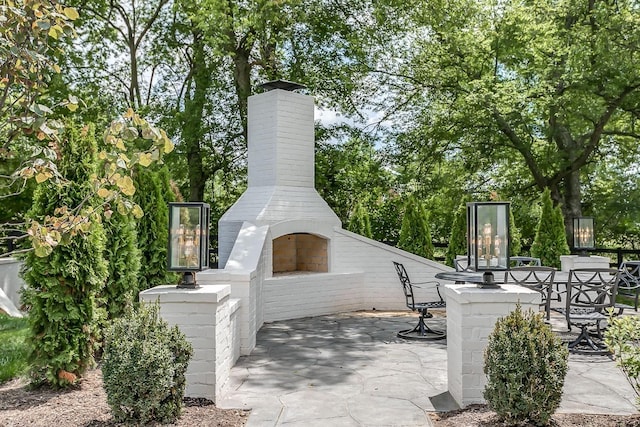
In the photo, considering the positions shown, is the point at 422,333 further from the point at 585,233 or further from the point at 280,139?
the point at 585,233

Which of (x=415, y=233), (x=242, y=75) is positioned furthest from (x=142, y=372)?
(x=242, y=75)

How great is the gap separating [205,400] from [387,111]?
427 inches

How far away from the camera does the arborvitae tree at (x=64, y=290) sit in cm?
404

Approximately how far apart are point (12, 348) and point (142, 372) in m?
3.11

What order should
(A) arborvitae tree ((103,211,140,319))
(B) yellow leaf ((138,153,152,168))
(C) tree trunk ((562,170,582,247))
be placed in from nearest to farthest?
(B) yellow leaf ((138,153,152,168)) → (A) arborvitae tree ((103,211,140,319)) → (C) tree trunk ((562,170,582,247))

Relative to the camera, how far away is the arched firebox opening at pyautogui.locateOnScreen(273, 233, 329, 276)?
8.65 meters

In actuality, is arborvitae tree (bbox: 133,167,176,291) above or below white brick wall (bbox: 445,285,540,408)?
above

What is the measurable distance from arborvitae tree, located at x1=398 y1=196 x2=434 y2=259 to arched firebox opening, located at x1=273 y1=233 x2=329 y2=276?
2.42m

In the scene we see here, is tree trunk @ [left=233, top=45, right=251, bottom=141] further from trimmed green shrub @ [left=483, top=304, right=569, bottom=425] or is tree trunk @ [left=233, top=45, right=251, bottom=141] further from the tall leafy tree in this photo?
trimmed green shrub @ [left=483, top=304, right=569, bottom=425]

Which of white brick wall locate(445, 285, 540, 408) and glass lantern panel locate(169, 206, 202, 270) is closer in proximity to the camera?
white brick wall locate(445, 285, 540, 408)

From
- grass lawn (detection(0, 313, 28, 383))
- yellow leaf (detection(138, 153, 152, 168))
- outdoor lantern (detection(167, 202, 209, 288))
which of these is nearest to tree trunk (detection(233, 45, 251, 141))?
grass lawn (detection(0, 313, 28, 383))

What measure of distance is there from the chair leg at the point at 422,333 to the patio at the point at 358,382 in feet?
0.59

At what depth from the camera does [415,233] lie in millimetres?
10422

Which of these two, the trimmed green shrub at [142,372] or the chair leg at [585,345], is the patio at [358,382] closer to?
the chair leg at [585,345]
